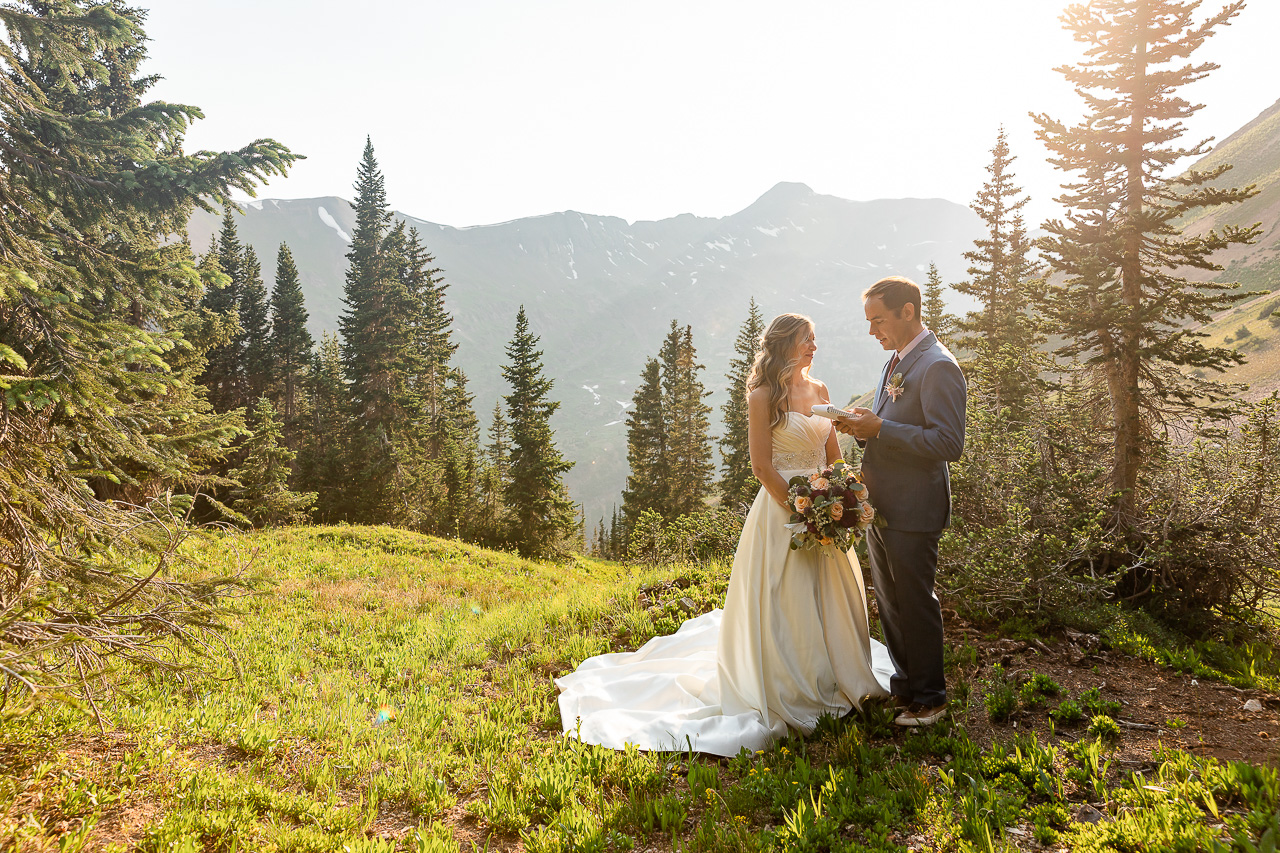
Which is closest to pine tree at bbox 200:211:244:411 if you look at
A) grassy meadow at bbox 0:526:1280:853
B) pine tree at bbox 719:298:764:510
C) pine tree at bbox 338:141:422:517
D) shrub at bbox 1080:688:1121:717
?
pine tree at bbox 338:141:422:517

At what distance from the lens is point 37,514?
4160mm

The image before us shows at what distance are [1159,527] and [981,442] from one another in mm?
2317

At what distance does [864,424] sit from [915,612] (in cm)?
158

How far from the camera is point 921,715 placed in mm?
4418

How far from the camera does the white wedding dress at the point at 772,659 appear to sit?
15.5 ft

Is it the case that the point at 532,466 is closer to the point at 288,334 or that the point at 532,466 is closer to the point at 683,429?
the point at 683,429

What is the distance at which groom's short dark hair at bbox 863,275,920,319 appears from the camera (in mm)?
4520

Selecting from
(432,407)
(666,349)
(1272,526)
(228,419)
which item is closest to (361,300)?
(432,407)

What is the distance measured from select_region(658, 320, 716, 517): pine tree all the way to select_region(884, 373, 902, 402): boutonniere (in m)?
32.9

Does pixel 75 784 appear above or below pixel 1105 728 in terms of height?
above

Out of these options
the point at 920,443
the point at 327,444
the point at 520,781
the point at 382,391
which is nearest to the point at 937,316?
the point at 920,443

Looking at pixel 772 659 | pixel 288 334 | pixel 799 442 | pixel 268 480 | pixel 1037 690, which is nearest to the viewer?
pixel 1037 690

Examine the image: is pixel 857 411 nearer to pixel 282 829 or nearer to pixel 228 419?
pixel 282 829

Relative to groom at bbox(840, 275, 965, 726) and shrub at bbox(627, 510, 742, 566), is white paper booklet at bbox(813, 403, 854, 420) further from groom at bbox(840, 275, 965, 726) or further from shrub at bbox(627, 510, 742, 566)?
shrub at bbox(627, 510, 742, 566)
